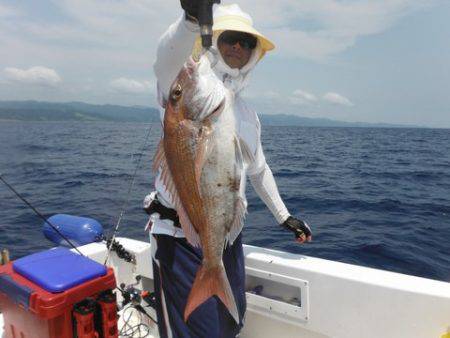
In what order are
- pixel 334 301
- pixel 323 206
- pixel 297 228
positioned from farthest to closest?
pixel 323 206 → pixel 297 228 → pixel 334 301

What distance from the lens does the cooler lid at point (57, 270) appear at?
2.62 m

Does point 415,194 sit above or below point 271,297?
below

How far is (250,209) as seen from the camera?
421 inches

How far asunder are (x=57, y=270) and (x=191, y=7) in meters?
2.05

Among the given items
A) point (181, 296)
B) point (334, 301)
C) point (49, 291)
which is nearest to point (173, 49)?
point (181, 296)

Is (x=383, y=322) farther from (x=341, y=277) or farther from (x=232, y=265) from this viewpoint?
(x=232, y=265)

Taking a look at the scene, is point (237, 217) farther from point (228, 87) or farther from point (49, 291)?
point (49, 291)

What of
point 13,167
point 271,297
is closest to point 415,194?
point 271,297

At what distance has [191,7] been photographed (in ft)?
5.97

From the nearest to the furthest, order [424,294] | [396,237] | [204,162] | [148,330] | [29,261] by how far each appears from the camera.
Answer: [204,162]
[424,294]
[29,261]
[148,330]
[396,237]

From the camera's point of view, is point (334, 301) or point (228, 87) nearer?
point (228, 87)

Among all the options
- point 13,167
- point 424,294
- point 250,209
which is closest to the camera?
point 424,294

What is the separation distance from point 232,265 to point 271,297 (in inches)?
34.0

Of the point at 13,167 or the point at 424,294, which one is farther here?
the point at 13,167
